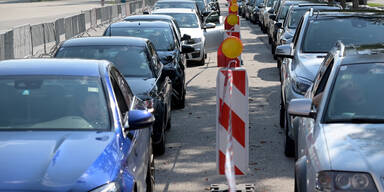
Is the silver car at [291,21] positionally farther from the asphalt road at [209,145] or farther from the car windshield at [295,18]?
the asphalt road at [209,145]

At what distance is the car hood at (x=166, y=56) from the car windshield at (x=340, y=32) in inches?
110

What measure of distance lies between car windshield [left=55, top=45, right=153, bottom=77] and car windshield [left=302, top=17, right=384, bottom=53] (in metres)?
2.44

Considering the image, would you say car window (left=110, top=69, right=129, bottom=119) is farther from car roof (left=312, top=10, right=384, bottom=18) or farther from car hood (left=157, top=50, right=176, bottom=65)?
car hood (left=157, top=50, right=176, bottom=65)

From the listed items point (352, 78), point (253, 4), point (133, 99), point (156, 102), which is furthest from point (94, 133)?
point (253, 4)

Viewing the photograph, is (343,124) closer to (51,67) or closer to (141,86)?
(51,67)

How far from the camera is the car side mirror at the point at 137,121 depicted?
21.8 feet

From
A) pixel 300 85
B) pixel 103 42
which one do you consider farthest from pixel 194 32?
pixel 300 85

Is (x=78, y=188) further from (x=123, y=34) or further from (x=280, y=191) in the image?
(x=123, y=34)

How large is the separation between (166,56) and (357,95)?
7.85 m

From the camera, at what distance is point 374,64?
7.21 meters

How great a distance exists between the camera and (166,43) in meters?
15.3

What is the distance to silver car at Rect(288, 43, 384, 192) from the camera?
5.55 m

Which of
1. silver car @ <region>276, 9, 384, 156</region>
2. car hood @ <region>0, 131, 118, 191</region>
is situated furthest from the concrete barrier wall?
car hood @ <region>0, 131, 118, 191</region>

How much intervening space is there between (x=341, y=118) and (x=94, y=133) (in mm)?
1947
